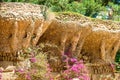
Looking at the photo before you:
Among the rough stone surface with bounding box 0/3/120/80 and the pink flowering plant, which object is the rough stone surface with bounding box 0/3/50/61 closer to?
the rough stone surface with bounding box 0/3/120/80

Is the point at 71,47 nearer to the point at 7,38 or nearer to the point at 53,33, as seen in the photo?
the point at 53,33

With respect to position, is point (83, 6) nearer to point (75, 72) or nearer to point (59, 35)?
point (59, 35)

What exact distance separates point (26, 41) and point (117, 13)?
3.91 m

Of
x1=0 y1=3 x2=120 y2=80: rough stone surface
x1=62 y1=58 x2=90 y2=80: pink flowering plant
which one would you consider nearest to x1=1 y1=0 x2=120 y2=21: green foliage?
x1=0 y1=3 x2=120 y2=80: rough stone surface

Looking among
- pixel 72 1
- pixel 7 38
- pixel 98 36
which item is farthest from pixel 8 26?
pixel 72 1

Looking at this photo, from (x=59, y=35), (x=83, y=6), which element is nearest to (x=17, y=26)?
(x=59, y=35)

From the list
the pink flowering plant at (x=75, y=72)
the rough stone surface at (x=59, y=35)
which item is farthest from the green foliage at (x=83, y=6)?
the pink flowering plant at (x=75, y=72)

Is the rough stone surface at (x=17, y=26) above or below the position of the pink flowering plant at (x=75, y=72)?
above

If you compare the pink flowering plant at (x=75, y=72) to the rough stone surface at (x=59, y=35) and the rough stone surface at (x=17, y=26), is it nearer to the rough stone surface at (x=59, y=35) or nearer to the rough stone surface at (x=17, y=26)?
the rough stone surface at (x=59, y=35)

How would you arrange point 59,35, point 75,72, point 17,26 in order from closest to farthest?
point 17,26 → point 75,72 → point 59,35

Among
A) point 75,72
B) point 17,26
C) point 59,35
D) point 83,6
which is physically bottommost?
point 75,72

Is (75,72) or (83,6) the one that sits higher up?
(83,6)

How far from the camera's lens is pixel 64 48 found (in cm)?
934

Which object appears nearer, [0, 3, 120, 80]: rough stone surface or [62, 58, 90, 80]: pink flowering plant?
[0, 3, 120, 80]: rough stone surface
